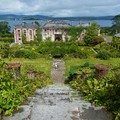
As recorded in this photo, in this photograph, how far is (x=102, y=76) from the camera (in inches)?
360

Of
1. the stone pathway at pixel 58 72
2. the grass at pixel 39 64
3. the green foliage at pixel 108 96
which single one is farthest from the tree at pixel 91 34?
the green foliage at pixel 108 96

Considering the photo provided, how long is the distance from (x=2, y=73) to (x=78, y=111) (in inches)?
79.5

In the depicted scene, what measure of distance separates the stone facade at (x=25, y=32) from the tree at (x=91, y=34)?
933cm

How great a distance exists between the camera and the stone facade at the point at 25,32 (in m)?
47.2

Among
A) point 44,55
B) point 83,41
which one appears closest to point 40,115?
point 44,55

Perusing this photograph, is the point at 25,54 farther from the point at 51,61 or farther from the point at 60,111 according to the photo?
the point at 60,111

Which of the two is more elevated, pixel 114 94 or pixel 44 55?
pixel 114 94

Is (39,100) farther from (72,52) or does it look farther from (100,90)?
(72,52)

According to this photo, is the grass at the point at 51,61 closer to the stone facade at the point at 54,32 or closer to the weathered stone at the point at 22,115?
the stone facade at the point at 54,32

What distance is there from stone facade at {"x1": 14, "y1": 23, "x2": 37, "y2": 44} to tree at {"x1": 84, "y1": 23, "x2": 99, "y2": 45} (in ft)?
30.6

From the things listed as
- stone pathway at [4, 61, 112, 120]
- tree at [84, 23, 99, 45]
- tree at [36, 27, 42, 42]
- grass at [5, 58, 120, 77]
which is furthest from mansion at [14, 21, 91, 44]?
stone pathway at [4, 61, 112, 120]

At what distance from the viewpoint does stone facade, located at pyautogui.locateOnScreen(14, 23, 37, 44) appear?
155 feet

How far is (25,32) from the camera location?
48031 mm

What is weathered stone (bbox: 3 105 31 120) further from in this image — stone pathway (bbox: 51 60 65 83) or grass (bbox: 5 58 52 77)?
grass (bbox: 5 58 52 77)
